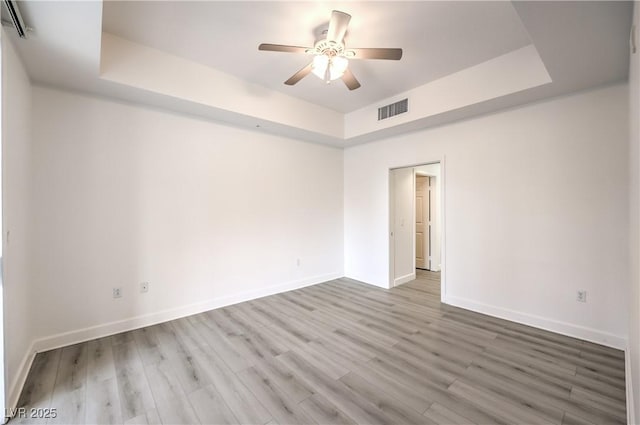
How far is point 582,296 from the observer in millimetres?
2814

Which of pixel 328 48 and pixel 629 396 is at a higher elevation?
pixel 328 48

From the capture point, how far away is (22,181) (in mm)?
2312

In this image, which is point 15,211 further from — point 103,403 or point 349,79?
point 349,79

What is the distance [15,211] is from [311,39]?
288cm

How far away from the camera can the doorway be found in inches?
185

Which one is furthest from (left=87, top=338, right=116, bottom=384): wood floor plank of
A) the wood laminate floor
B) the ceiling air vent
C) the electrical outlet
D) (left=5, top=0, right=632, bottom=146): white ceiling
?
the electrical outlet

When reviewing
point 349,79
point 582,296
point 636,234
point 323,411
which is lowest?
point 323,411

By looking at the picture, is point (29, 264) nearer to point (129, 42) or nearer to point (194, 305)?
point (194, 305)

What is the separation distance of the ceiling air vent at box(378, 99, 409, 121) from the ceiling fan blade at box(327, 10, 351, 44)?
1.81 metres

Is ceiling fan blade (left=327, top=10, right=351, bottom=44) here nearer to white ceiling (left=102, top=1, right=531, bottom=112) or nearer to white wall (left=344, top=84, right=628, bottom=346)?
white ceiling (left=102, top=1, right=531, bottom=112)

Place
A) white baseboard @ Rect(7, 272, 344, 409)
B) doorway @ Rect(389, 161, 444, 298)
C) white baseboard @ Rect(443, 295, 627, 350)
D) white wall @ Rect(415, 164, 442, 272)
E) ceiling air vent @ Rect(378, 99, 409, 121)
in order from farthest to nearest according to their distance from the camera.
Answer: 1. white wall @ Rect(415, 164, 442, 272)
2. doorway @ Rect(389, 161, 444, 298)
3. ceiling air vent @ Rect(378, 99, 409, 121)
4. white baseboard @ Rect(443, 295, 627, 350)
5. white baseboard @ Rect(7, 272, 344, 409)

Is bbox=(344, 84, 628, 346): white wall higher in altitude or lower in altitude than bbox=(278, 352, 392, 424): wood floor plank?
higher

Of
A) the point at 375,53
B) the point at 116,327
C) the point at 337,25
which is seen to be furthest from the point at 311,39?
the point at 116,327

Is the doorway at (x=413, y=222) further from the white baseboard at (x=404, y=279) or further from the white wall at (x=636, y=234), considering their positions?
the white wall at (x=636, y=234)
